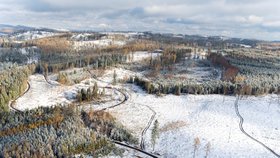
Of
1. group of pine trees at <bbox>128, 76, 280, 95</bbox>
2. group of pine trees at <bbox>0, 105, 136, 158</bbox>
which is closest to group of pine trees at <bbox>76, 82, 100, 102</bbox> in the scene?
group of pine trees at <bbox>128, 76, 280, 95</bbox>

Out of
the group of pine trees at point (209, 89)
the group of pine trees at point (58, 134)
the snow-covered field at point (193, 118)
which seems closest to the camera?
the group of pine trees at point (58, 134)

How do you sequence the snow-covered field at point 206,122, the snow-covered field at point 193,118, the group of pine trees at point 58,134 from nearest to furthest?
1. the group of pine trees at point 58,134
2. the snow-covered field at point 206,122
3. the snow-covered field at point 193,118

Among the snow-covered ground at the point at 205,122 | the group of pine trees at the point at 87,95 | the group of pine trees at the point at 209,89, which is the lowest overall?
the snow-covered ground at the point at 205,122

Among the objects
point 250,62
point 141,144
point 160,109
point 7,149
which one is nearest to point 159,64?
point 250,62

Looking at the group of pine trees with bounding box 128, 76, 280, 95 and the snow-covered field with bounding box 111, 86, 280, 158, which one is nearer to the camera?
the snow-covered field with bounding box 111, 86, 280, 158

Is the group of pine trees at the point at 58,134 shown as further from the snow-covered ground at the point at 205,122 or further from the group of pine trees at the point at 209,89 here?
the group of pine trees at the point at 209,89

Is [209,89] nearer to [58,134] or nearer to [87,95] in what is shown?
[87,95]

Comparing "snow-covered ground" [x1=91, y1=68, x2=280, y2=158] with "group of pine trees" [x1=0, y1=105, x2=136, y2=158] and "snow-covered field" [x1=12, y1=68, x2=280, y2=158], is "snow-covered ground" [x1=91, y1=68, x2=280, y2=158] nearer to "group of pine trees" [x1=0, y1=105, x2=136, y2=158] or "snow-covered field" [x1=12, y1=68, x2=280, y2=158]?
"snow-covered field" [x1=12, y1=68, x2=280, y2=158]

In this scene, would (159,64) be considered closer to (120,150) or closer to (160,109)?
(160,109)

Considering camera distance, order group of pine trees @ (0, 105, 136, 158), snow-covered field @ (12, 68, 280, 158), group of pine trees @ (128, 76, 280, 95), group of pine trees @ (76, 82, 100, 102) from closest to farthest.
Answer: group of pine trees @ (0, 105, 136, 158)
snow-covered field @ (12, 68, 280, 158)
group of pine trees @ (76, 82, 100, 102)
group of pine trees @ (128, 76, 280, 95)

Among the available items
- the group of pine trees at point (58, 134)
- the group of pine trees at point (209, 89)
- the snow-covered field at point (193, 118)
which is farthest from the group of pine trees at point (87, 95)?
the group of pine trees at point (58, 134)

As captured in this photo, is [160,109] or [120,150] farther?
[160,109]
